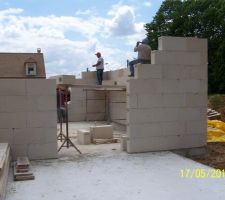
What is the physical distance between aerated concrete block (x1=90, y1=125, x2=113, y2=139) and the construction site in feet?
0.98

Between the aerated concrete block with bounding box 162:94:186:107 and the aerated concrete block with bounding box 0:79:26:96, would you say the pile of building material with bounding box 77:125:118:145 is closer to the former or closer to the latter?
the aerated concrete block with bounding box 162:94:186:107

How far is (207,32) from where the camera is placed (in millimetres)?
28078

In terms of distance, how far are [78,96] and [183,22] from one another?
1608 cm

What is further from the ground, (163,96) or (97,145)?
(163,96)

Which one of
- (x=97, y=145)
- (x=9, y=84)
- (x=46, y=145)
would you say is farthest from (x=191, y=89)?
(x=9, y=84)

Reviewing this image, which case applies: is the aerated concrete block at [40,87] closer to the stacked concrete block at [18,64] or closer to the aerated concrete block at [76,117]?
the aerated concrete block at [76,117]

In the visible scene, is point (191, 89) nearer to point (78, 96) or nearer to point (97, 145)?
point (97, 145)

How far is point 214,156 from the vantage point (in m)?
8.68

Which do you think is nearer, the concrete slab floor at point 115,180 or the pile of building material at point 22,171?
the concrete slab floor at point 115,180

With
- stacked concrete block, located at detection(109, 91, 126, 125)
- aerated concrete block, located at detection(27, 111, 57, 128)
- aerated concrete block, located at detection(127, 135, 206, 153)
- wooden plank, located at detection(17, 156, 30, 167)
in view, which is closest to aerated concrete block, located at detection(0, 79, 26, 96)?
aerated concrete block, located at detection(27, 111, 57, 128)

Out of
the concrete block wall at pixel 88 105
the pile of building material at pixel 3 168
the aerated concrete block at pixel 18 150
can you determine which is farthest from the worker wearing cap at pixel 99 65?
the pile of building material at pixel 3 168

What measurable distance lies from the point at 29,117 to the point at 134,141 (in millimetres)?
2389

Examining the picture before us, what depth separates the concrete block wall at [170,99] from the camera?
8.56m

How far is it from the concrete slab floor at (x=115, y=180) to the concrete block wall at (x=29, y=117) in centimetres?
38
